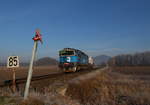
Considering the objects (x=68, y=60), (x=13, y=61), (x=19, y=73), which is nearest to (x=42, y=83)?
(x=13, y=61)

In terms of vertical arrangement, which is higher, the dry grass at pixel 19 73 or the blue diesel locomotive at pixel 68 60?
the blue diesel locomotive at pixel 68 60

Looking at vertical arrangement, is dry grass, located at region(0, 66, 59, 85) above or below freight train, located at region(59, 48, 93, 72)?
below

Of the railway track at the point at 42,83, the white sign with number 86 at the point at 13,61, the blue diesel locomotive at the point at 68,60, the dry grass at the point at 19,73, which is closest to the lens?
the white sign with number 86 at the point at 13,61

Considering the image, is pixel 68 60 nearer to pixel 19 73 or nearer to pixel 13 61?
pixel 19 73

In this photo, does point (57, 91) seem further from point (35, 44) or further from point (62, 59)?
point (62, 59)

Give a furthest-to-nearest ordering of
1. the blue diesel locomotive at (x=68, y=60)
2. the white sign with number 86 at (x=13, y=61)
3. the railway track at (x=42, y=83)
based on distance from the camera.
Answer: the blue diesel locomotive at (x=68, y=60)
the railway track at (x=42, y=83)
the white sign with number 86 at (x=13, y=61)

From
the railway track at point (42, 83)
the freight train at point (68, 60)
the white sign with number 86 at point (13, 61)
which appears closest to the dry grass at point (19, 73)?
the railway track at point (42, 83)

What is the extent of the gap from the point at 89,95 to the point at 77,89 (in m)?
1.08

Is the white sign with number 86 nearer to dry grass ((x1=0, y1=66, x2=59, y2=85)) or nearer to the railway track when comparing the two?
the railway track

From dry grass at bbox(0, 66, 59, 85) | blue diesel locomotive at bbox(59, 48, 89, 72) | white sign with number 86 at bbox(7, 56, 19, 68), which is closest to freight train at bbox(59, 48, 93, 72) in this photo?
blue diesel locomotive at bbox(59, 48, 89, 72)

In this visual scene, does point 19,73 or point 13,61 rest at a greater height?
point 13,61

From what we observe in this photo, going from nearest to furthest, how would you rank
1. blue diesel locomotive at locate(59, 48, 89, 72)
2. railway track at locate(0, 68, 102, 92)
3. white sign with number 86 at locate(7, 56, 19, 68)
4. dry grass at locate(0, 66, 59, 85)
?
white sign with number 86 at locate(7, 56, 19, 68) → railway track at locate(0, 68, 102, 92) → dry grass at locate(0, 66, 59, 85) → blue diesel locomotive at locate(59, 48, 89, 72)

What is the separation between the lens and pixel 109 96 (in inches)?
591

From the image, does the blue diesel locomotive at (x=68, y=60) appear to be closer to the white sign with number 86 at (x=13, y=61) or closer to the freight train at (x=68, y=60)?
the freight train at (x=68, y=60)
